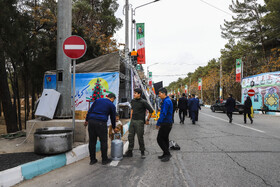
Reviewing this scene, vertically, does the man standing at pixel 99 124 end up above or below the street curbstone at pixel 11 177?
above

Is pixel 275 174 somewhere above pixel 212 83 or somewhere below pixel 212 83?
below

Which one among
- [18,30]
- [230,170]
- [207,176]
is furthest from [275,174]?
[18,30]

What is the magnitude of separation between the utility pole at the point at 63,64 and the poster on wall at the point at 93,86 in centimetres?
220

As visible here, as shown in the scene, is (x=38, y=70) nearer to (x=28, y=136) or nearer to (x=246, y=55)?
(x=28, y=136)

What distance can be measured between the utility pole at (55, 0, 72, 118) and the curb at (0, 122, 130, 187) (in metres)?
1.83

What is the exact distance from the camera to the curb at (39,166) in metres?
3.50

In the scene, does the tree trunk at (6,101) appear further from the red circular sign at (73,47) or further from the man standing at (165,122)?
the man standing at (165,122)

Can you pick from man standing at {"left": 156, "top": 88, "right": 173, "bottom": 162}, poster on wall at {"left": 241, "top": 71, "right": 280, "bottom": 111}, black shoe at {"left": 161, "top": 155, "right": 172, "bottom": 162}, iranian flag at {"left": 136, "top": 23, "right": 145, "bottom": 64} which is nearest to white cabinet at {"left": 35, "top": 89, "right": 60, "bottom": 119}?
man standing at {"left": 156, "top": 88, "right": 173, "bottom": 162}

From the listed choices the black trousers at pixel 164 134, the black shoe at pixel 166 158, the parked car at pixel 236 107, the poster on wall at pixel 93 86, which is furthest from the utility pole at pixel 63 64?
the parked car at pixel 236 107

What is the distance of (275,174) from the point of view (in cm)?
394

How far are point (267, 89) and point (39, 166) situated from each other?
78.7 ft

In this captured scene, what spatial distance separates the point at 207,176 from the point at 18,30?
34.1 ft

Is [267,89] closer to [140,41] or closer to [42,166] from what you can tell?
[140,41]

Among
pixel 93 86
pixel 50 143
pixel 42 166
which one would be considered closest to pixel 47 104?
pixel 50 143
